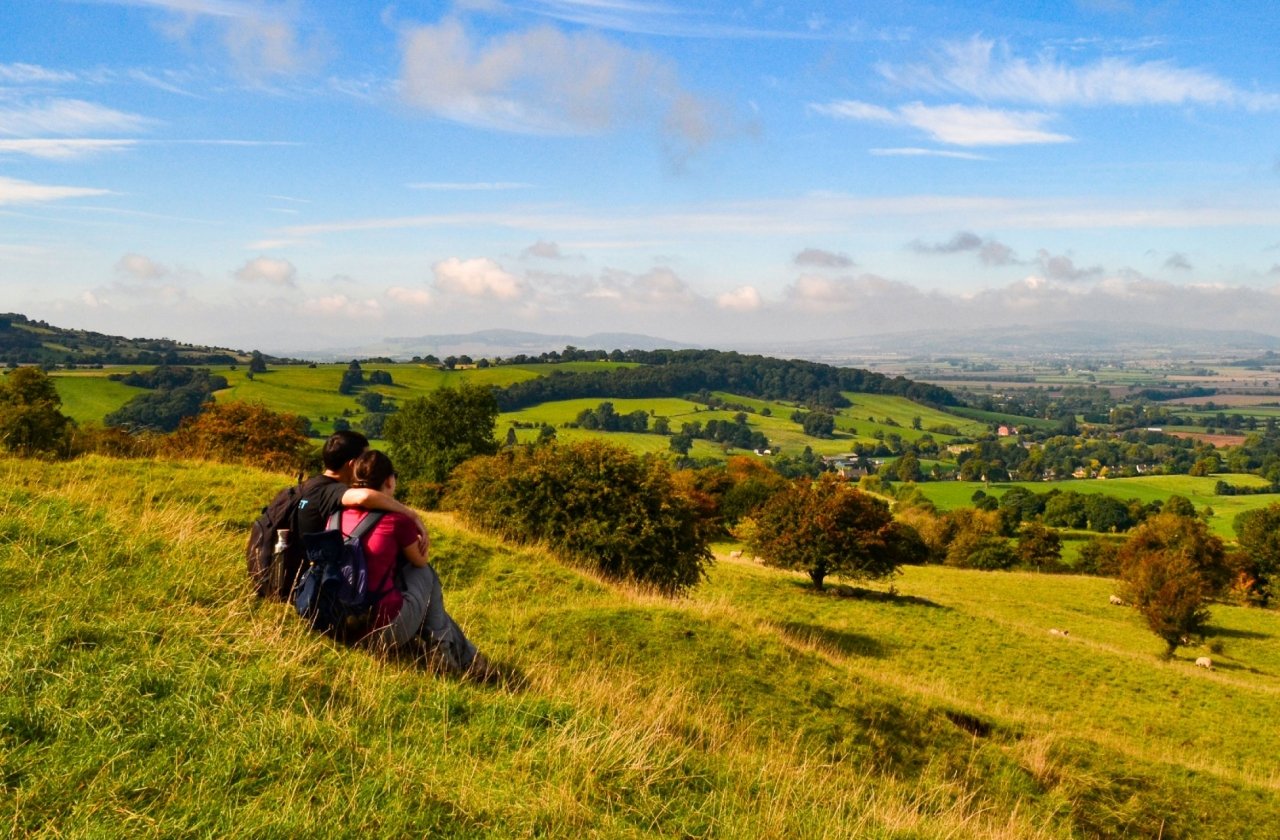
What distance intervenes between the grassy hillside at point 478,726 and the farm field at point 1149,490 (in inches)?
3124

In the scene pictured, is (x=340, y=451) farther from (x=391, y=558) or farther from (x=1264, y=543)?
(x=1264, y=543)

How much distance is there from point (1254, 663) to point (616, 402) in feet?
364

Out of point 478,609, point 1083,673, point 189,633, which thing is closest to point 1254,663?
point 1083,673

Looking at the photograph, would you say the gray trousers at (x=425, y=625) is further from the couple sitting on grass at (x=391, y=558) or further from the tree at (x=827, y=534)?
the tree at (x=827, y=534)

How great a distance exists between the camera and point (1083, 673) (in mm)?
25359

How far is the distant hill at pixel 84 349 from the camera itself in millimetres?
120250

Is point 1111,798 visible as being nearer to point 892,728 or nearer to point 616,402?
point 892,728

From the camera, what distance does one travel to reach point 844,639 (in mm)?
26609

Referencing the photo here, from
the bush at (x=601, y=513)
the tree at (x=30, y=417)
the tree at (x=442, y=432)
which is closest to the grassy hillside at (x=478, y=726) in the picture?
the bush at (x=601, y=513)

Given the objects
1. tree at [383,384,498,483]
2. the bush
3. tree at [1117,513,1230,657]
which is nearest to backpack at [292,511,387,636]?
the bush

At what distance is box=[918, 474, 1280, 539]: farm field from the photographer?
88.4 metres

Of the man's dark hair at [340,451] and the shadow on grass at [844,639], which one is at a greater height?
the man's dark hair at [340,451]

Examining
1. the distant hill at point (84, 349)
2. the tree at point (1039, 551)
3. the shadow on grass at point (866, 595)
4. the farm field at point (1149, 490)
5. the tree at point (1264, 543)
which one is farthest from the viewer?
the distant hill at point (84, 349)

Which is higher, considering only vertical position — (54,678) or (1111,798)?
(54,678)
